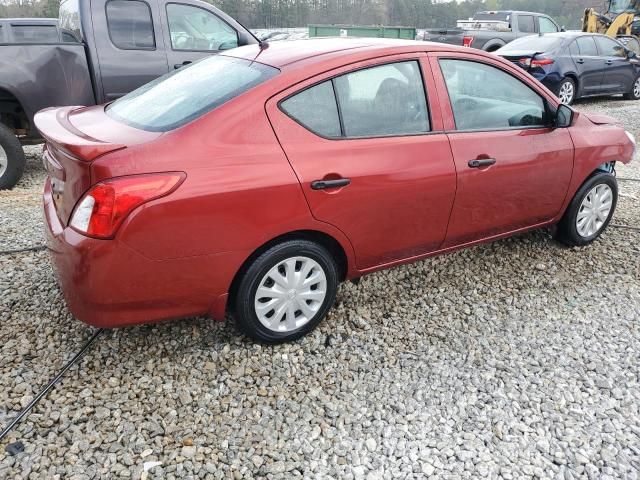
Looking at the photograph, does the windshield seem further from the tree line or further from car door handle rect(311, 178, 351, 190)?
car door handle rect(311, 178, 351, 190)

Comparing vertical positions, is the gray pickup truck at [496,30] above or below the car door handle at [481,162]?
above

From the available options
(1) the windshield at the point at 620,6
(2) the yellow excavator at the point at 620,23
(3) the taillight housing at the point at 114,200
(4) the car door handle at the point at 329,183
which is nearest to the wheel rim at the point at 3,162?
(3) the taillight housing at the point at 114,200

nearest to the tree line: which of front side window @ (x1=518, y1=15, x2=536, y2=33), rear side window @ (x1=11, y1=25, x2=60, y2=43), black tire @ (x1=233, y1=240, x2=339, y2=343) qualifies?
front side window @ (x1=518, y1=15, x2=536, y2=33)

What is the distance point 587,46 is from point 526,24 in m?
6.08

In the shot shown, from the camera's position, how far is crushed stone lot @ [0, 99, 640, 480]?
2.28 meters

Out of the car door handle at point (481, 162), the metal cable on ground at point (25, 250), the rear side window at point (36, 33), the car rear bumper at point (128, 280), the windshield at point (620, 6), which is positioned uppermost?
the windshield at point (620, 6)

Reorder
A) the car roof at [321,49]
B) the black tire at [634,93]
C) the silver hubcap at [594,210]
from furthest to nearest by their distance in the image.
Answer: the black tire at [634,93], the silver hubcap at [594,210], the car roof at [321,49]

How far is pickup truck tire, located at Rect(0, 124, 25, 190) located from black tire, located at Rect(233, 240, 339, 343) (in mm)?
3963

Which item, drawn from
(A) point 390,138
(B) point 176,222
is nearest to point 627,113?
(A) point 390,138

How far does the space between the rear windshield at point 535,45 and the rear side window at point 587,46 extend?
57cm

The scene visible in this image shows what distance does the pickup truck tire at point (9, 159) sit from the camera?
5.42 m

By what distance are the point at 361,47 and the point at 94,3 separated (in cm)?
418

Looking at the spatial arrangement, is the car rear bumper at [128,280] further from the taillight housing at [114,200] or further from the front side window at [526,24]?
the front side window at [526,24]

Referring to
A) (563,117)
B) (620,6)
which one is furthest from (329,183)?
(620,6)
